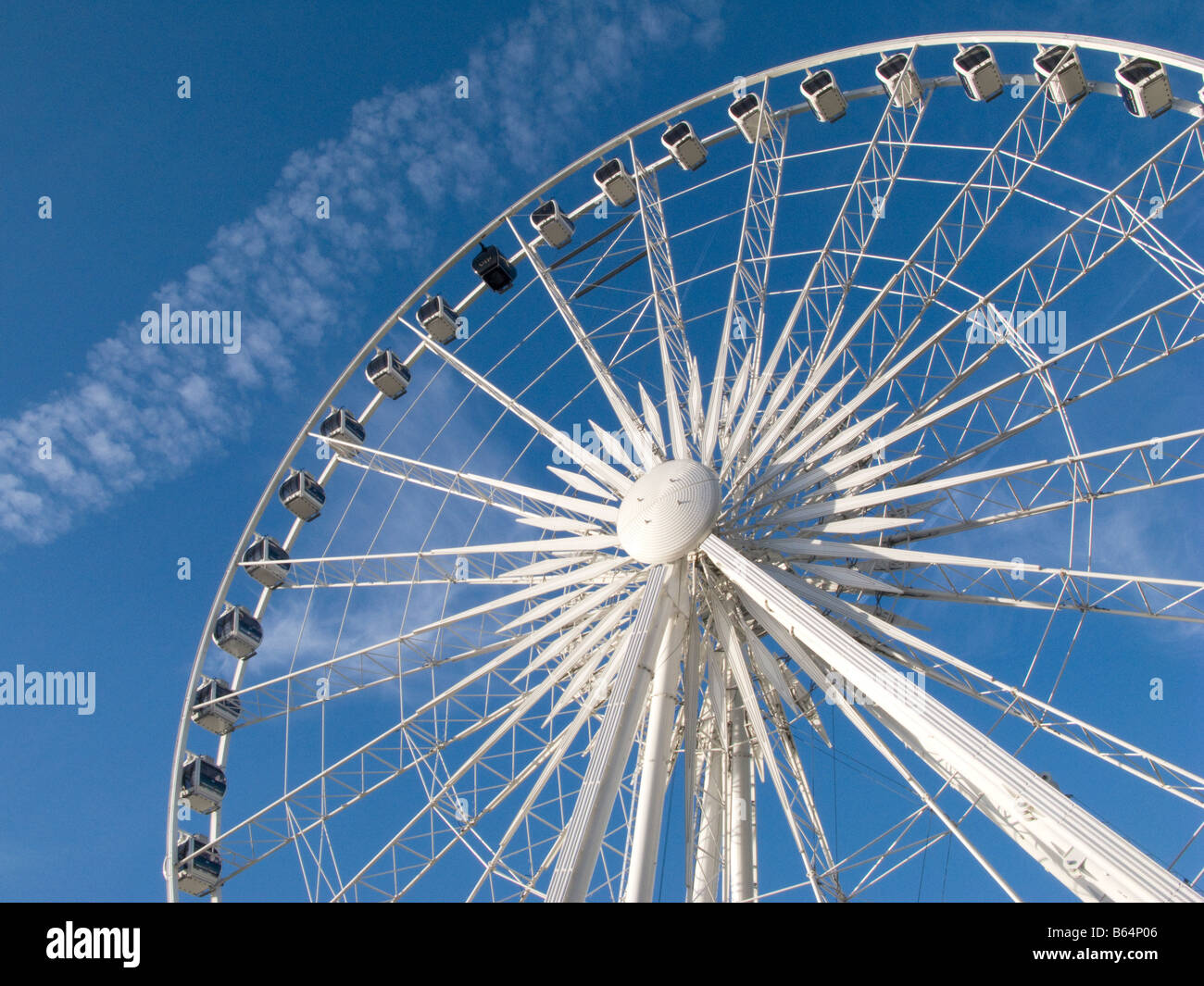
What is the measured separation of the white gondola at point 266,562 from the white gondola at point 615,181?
494 inches

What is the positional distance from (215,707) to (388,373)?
937 centimetres

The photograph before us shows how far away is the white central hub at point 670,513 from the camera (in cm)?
1752

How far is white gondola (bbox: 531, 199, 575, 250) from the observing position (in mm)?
26625

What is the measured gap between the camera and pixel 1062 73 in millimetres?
21016

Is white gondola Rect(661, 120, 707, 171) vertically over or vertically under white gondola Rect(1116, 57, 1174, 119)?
over

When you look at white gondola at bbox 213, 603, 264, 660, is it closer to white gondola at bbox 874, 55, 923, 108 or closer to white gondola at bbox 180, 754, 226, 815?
white gondola at bbox 180, 754, 226, 815

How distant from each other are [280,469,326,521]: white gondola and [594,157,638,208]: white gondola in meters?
10.8

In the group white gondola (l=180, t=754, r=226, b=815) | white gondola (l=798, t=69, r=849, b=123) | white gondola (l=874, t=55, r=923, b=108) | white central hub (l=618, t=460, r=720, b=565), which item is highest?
white gondola (l=798, t=69, r=849, b=123)

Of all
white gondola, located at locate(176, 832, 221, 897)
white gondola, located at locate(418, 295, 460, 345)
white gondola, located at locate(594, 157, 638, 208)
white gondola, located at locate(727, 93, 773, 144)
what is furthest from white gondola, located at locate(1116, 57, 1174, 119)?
white gondola, located at locate(176, 832, 221, 897)

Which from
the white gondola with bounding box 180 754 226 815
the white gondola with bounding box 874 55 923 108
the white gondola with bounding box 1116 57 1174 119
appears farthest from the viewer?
the white gondola with bounding box 874 55 923 108
